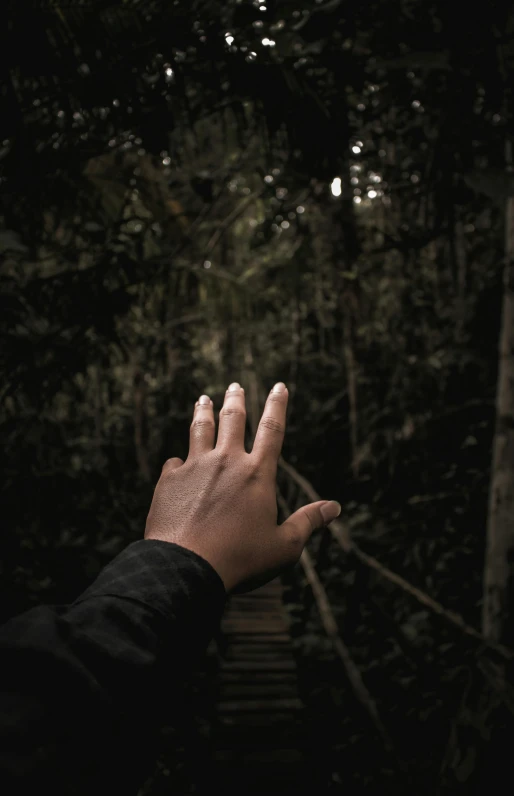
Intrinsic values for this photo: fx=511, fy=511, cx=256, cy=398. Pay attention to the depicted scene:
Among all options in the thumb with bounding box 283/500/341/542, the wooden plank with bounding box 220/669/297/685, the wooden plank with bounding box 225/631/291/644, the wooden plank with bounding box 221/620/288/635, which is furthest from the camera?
the wooden plank with bounding box 221/620/288/635

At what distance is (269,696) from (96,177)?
3.68 metres

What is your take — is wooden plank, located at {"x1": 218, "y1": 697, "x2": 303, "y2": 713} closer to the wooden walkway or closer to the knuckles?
the wooden walkway

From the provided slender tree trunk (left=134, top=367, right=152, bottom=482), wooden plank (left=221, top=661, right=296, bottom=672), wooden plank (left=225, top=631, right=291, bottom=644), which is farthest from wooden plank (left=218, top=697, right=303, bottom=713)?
slender tree trunk (left=134, top=367, right=152, bottom=482)

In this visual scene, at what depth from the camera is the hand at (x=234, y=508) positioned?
2.96ft

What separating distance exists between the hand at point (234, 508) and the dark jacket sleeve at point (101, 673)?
7 centimetres

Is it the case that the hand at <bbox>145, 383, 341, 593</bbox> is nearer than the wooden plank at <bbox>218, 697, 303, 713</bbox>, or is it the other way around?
the hand at <bbox>145, 383, 341, 593</bbox>

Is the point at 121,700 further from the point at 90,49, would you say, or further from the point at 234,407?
the point at 90,49

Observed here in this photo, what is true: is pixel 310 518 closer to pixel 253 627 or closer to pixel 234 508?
pixel 234 508

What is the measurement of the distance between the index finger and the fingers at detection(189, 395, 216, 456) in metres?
0.11

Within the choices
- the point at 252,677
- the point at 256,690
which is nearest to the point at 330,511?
the point at 256,690

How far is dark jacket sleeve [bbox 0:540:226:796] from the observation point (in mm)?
606

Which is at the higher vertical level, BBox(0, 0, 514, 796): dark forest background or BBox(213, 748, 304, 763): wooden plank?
BBox(0, 0, 514, 796): dark forest background

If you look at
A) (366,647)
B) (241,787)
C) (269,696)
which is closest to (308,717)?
(269,696)

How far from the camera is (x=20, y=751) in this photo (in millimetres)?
587
